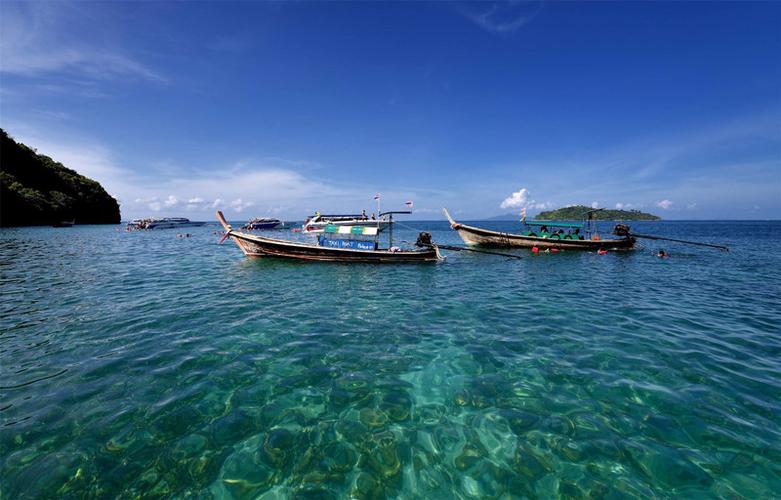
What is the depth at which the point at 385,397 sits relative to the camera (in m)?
6.99

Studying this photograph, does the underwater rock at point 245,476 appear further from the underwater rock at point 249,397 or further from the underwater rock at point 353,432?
the underwater rock at point 249,397

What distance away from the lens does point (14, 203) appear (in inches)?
3226

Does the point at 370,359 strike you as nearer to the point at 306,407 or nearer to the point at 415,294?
the point at 306,407

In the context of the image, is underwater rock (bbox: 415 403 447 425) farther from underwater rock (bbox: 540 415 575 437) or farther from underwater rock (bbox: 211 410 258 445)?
underwater rock (bbox: 211 410 258 445)

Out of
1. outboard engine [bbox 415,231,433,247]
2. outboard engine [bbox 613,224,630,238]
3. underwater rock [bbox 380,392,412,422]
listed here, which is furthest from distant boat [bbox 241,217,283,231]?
underwater rock [bbox 380,392,412,422]

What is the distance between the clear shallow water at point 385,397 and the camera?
486 centimetres

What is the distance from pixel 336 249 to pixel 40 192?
407 ft

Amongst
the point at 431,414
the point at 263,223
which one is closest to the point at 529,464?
the point at 431,414

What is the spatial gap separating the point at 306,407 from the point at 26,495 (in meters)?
4.21

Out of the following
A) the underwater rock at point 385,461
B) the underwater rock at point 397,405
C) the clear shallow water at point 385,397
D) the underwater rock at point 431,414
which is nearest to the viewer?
the clear shallow water at point 385,397

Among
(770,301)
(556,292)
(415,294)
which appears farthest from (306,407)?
(770,301)

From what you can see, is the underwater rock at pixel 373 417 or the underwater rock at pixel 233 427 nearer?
the underwater rock at pixel 233 427

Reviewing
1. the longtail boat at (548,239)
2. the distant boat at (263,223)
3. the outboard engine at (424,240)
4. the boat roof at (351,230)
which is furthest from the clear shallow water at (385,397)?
the distant boat at (263,223)

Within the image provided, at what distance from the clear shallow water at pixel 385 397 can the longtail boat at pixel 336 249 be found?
11788 millimetres
